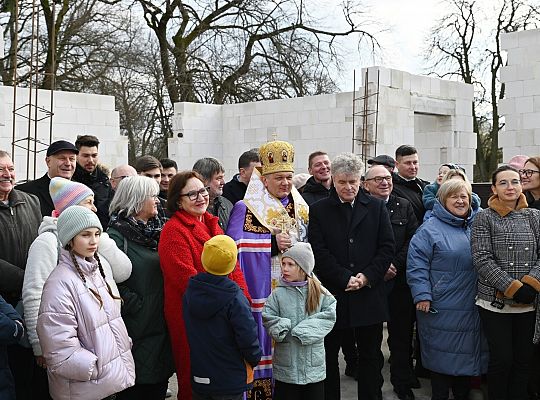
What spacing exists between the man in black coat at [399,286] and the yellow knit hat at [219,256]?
176 centimetres

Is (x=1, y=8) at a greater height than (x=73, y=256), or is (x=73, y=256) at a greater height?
(x=1, y=8)

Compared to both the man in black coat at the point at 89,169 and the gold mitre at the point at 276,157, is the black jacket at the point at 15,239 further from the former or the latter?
the gold mitre at the point at 276,157

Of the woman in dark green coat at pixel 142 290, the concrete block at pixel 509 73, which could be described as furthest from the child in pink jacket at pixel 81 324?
the concrete block at pixel 509 73

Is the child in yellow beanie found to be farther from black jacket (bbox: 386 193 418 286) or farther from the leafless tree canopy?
the leafless tree canopy

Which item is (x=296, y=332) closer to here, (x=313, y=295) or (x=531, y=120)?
(x=313, y=295)

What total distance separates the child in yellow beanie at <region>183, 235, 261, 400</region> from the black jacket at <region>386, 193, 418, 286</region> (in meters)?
1.83

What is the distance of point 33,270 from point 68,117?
9065 mm

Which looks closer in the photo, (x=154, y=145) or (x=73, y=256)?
(x=73, y=256)

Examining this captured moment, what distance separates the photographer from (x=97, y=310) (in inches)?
126

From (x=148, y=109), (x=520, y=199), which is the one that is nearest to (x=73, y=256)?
(x=520, y=199)

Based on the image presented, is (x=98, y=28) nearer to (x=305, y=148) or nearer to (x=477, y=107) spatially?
(x=305, y=148)

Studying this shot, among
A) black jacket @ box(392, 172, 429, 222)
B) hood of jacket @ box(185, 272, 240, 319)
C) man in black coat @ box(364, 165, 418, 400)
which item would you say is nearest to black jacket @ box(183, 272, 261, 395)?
hood of jacket @ box(185, 272, 240, 319)

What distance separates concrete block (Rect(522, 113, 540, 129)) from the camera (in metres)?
10.0

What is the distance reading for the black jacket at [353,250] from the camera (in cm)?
429
